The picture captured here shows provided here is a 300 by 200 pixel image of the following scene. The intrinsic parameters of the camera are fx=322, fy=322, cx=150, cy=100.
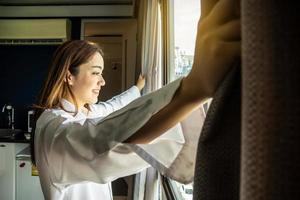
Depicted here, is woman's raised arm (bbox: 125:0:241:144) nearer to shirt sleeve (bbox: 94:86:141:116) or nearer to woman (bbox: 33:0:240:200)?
woman (bbox: 33:0:240:200)

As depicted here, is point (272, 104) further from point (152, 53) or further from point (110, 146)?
point (152, 53)

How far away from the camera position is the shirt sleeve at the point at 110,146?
538mm

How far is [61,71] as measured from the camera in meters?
1.30

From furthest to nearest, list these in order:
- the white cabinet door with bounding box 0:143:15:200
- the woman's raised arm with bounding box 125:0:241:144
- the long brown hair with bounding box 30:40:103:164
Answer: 1. the white cabinet door with bounding box 0:143:15:200
2. the long brown hair with bounding box 30:40:103:164
3. the woman's raised arm with bounding box 125:0:241:144

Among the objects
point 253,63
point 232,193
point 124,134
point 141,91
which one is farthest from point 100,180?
point 141,91

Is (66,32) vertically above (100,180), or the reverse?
(66,32)

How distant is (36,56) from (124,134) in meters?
4.02

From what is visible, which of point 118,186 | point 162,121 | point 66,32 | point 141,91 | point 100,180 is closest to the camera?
point 162,121

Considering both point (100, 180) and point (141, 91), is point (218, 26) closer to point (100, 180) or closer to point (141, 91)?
point (100, 180)

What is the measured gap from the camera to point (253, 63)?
0.24 metres

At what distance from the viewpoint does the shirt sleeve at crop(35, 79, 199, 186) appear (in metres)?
0.54

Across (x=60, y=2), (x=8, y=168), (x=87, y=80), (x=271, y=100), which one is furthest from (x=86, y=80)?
(x=60, y=2)

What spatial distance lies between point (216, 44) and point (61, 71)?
3.45ft

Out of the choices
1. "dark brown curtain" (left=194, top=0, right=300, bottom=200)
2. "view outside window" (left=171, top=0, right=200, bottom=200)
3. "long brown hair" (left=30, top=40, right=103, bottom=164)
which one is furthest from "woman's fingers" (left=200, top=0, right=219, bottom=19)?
"view outside window" (left=171, top=0, right=200, bottom=200)
